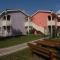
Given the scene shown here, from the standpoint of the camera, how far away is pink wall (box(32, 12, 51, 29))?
51662mm

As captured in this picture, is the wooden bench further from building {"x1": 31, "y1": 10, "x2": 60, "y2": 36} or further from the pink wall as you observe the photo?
the pink wall

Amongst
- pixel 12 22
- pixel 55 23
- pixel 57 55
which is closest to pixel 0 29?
pixel 12 22

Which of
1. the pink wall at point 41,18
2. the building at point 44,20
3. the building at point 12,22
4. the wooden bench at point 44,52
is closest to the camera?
the wooden bench at point 44,52

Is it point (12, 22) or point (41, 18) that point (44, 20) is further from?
point (12, 22)

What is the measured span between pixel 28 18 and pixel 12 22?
506 cm

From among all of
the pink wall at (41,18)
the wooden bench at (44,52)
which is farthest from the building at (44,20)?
the wooden bench at (44,52)

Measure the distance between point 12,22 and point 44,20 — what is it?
10055 mm

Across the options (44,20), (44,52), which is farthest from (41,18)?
(44,52)

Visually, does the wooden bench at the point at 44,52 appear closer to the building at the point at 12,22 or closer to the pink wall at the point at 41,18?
the building at the point at 12,22

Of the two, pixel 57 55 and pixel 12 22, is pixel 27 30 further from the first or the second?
pixel 57 55

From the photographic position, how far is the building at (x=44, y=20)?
48028 mm

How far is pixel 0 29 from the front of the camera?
137 feet

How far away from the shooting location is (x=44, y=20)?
51938 millimetres

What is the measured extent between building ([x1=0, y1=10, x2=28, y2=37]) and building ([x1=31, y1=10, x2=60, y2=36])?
2678 mm
